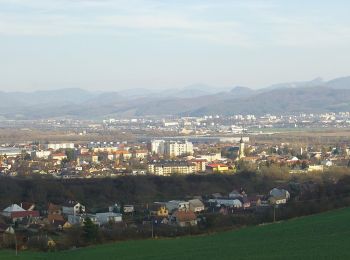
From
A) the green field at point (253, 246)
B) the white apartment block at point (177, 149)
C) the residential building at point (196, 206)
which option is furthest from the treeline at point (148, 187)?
the white apartment block at point (177, 149)

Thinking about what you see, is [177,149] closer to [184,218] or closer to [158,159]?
[158,159]

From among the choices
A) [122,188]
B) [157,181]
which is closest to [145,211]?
[122,188]

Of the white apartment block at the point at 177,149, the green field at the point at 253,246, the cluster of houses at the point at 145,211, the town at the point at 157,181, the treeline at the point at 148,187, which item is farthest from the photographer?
the white apartment block at the point at 177,149

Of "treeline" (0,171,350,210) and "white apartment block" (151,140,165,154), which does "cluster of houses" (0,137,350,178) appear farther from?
"treeline" (0,171,350,210)

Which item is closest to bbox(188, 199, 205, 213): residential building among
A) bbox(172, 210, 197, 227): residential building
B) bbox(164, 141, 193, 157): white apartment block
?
bbox(172, 210, 197, 227): residential building

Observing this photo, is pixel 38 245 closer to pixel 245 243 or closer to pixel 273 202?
pixel 245 243

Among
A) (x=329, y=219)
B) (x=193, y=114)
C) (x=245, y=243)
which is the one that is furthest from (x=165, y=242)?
(x=193, y=114)

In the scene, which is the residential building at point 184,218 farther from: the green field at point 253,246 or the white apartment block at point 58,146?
the white apartment block at point 58,146

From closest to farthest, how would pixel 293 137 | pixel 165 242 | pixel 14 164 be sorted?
1. pixel 165 242
2. pixel 14 164
3. pixel 293 137
